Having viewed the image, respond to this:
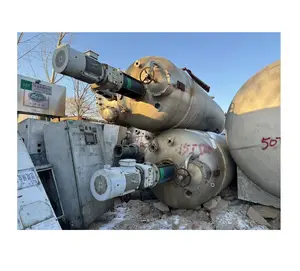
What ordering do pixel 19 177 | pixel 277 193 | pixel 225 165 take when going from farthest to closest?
pixel 225 165, pixel 277 193, pixel 19 177

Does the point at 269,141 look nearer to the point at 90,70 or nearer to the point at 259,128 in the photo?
the point at 259,128

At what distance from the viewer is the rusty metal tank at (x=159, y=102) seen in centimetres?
256

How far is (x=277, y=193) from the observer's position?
217 centimetres

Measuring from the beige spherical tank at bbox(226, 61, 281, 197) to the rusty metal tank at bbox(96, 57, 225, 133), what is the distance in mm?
648

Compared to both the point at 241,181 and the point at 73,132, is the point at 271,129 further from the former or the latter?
the point at 73,132

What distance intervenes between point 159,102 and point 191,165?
0.81m

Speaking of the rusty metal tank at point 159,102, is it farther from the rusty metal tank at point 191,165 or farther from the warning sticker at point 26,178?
the warning sticker at point 26,178

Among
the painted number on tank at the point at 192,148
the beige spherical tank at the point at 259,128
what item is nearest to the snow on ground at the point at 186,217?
the beige spherical tank at the point at 259,128

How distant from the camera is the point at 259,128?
2074 millimetres

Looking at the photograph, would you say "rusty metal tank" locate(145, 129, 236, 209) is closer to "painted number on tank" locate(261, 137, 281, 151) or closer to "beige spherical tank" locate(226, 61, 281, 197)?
"beige spherical tank" locate(226, 61, 281, 197)

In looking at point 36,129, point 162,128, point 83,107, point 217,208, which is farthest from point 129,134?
point 83,107

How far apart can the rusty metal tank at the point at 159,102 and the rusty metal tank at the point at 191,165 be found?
0.70ft

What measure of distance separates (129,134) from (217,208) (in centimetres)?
161

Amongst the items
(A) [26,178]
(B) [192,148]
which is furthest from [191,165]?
(A) [26,178]
